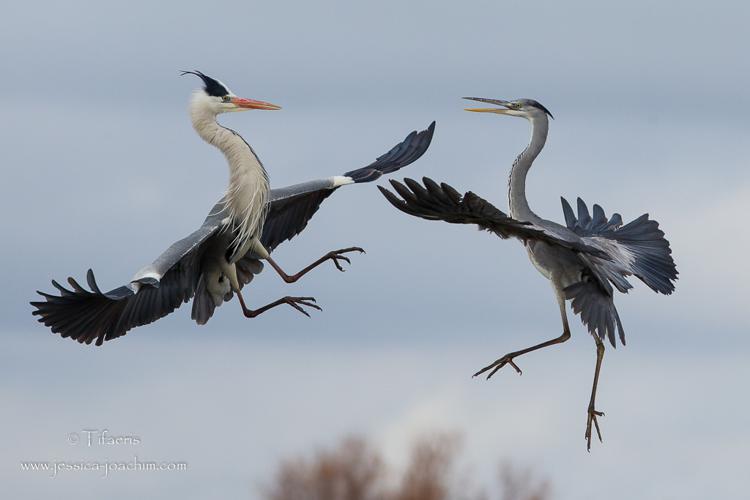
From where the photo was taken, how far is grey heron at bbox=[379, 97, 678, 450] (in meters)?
17.0

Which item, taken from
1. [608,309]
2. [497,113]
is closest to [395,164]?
[497,113]

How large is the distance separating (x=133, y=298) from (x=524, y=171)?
389 cm

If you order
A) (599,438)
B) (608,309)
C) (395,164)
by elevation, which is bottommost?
(599,438)

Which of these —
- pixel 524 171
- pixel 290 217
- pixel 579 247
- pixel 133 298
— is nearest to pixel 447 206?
pixel 579 247

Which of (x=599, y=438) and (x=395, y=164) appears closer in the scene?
(x=599, y=438)

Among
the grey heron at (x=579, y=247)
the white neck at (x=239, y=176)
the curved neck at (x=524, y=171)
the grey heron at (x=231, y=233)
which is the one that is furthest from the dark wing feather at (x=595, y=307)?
the white neck at (x=239, y=176)

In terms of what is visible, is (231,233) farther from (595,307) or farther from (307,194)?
(595,307)

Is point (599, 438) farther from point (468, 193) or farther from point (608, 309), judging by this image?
point (468, 193)

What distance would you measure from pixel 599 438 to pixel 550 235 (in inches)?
97.0

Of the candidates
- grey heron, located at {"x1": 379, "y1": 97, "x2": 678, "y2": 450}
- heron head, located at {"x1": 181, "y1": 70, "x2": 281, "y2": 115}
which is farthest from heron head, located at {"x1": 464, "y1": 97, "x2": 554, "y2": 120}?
heron head, located at {"x1": 181, "y1": 70, "x2": 281, "y2": 115}

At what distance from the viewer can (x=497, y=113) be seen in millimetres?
19344

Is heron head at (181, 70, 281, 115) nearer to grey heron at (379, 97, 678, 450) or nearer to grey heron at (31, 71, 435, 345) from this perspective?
grey heron at (31, 71, 435, 345)

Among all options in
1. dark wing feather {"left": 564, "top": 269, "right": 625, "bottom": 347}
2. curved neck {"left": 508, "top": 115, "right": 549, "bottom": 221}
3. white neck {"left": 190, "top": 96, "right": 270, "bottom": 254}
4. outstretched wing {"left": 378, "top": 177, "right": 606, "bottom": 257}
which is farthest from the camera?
white neck {"left": 190, "top": 96, "right": 270, "bottom": 254}

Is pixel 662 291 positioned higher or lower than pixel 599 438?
higher
